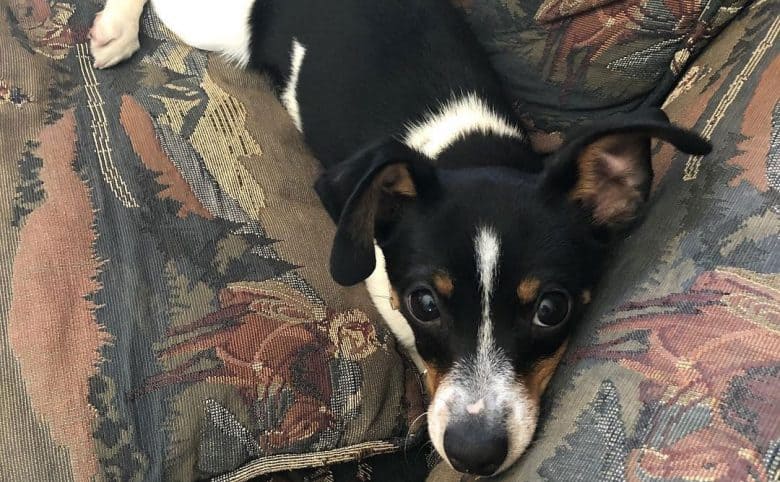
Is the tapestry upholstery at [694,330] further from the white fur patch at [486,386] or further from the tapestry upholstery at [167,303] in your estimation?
the tapestry upholstery at [167,303]

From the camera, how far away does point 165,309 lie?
152 cm

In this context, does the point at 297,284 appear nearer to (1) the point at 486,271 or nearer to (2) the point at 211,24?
(1) the point at 486,271

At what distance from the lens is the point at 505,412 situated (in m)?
1.35

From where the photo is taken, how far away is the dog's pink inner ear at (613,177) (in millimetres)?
1373

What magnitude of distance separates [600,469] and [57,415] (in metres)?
0.98

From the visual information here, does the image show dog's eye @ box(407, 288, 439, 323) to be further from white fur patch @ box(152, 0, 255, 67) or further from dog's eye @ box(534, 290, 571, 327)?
white fur patch @ box(152, 0, 255, 67)

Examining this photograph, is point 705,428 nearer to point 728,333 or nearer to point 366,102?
point 728,333

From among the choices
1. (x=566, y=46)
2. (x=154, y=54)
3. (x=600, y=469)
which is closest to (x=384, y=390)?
(x=600, y=469)

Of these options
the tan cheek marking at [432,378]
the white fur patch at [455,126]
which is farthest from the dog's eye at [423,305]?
the white fur patch at [455,126]

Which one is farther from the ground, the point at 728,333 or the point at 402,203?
the point at 728,333

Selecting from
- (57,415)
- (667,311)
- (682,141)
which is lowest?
(57,415)

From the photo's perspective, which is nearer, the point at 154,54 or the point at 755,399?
the point at 755,399

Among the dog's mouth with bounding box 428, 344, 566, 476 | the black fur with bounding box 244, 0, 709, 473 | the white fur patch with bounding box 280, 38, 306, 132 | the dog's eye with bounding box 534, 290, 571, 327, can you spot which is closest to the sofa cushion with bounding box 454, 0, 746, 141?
the black fur with bounding box 244, 0, 709, 473

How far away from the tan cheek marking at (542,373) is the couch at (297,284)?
0.03 m
